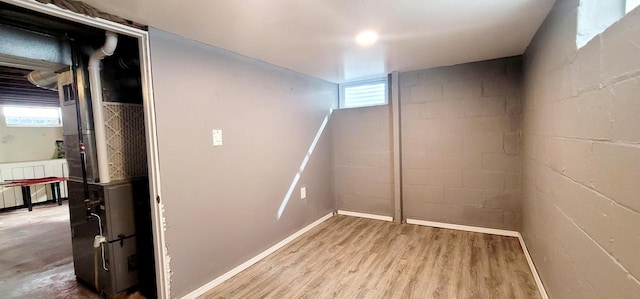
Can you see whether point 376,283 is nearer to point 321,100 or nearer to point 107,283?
point 107,283

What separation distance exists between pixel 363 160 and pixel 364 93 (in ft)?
3.64

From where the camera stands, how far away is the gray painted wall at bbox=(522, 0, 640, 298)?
0.88 metres

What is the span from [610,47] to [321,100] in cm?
308

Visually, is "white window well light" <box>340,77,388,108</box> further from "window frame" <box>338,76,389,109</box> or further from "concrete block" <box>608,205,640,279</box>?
"concrete block" <box>608,205,640,279</box>

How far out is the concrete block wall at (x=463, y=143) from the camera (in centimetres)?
298

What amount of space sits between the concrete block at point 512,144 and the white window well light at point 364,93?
162 centimetres

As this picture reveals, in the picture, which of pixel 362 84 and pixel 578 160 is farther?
pixel 362 84

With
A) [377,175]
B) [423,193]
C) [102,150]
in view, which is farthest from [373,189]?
[102,150]

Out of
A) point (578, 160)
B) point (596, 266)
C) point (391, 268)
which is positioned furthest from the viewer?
point (391, 268)

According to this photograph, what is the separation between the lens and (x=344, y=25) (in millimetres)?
1931

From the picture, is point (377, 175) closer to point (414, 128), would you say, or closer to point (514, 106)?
point (414, 128)

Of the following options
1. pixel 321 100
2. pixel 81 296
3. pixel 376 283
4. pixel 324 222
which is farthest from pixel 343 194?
pixel 81 296

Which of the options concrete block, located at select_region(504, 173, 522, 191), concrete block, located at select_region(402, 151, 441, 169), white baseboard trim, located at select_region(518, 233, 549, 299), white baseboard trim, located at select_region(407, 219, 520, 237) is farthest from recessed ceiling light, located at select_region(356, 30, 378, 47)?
white baseboard trim, located at select_region(407, 219, 520, 237)

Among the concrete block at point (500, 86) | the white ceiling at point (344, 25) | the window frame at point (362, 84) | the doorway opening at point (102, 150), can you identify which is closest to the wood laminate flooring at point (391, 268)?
the doorway opening at point (102, 150)
